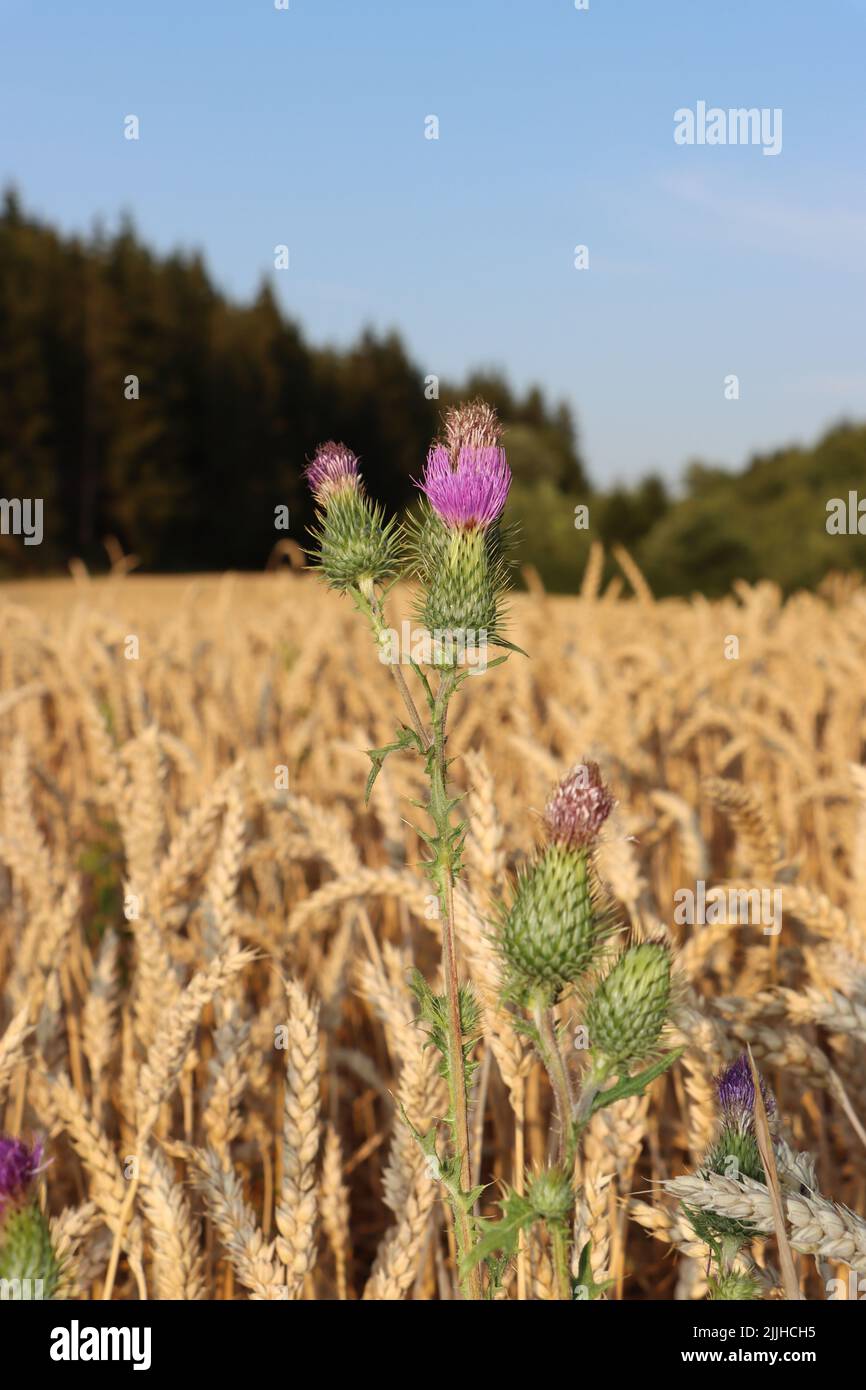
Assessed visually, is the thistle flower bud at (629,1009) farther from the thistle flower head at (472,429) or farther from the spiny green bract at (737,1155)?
the thistle flower head at (472,429)

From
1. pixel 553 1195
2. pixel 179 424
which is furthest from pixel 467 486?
pixel 179 424

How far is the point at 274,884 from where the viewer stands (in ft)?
8.91

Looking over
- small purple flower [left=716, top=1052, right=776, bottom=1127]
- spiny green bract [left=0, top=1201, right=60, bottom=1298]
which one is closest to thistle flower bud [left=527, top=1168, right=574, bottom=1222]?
small purple flower [left=716, top=1052, right=776, bottom=1127]

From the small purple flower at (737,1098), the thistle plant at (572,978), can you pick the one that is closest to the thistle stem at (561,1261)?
the thistle plant at (572,978)

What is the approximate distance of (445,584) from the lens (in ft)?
3.19

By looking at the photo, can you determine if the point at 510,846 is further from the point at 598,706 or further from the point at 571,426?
the point at 571,426

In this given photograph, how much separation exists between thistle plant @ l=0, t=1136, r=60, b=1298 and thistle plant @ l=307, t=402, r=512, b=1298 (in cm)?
27

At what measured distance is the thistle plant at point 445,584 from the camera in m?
0.88

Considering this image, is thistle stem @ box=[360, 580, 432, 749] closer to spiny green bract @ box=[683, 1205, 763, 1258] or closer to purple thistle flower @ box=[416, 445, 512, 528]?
purple thistle flower @ box=[416, 445, 512, 528]

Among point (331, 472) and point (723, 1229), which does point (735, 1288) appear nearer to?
point (723, 1229)

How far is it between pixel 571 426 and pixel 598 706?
64069 millimetres

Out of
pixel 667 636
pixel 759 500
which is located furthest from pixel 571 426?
pixel 667 636

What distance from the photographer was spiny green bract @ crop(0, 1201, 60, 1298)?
82cm

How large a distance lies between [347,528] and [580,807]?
321mm
